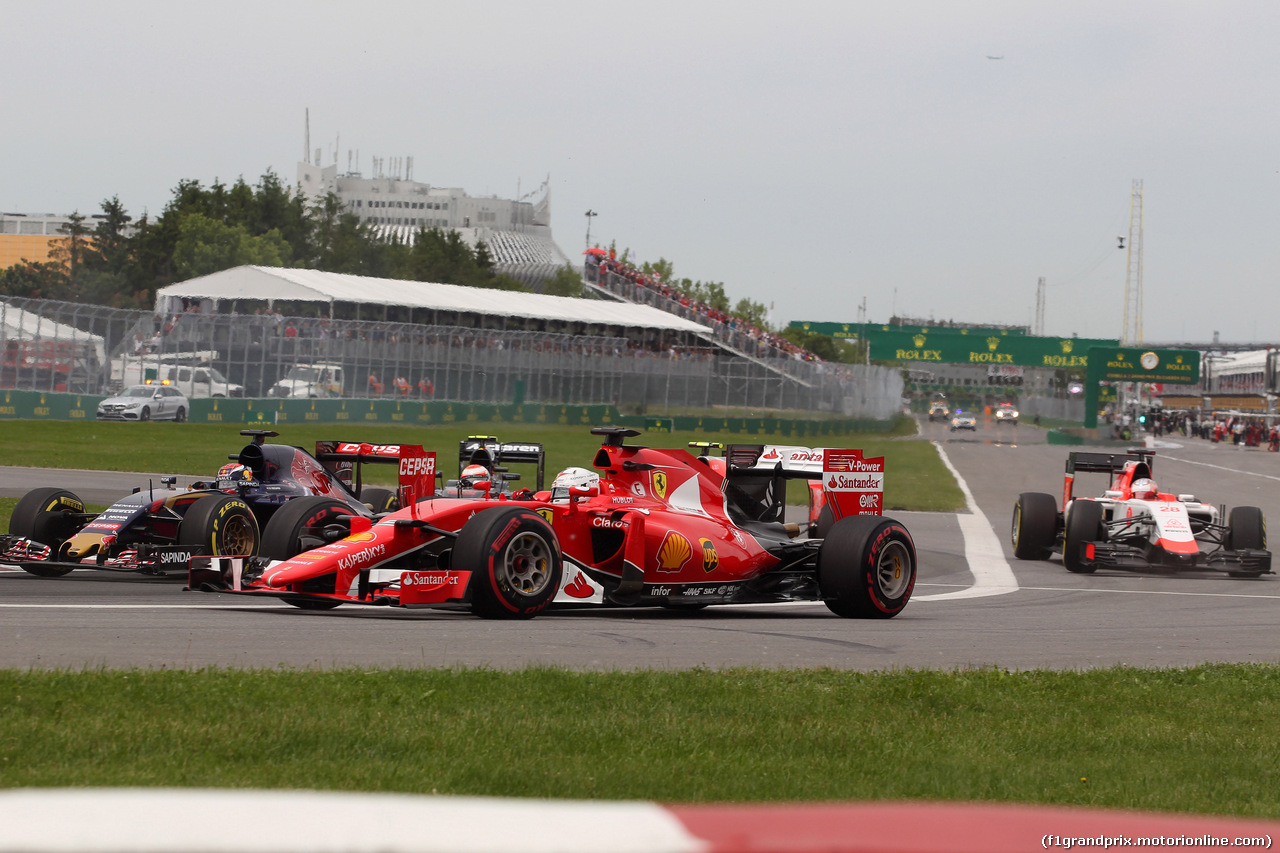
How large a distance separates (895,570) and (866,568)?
1.80 ft

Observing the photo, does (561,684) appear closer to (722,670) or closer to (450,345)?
(722,670)

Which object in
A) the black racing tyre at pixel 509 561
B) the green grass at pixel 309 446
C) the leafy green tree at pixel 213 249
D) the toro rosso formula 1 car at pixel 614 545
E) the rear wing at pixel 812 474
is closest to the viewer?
the black racing tyre at pixel 509 561

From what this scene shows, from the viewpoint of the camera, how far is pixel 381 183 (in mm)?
189500

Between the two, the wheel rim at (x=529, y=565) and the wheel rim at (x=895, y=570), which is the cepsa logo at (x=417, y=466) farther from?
the wheel rim at (x=895, y=570)

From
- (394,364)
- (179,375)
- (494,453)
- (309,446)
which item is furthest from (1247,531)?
(394,364)

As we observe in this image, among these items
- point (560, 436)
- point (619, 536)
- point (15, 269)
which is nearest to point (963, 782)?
point (619, 536)

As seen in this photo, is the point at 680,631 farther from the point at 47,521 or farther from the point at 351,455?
the point at 47,521

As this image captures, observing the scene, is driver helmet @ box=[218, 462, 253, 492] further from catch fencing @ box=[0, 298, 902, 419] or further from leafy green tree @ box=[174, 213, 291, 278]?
leafy green tree @ box=[174, 213, 291, 278]

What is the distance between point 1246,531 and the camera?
56.2 feet

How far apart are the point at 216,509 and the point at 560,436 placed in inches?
1409

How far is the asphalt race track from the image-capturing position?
811 cm

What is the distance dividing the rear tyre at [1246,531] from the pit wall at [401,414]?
31.3 metres

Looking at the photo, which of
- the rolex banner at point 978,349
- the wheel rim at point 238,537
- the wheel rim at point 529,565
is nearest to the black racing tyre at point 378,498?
the wheel rim at point 238,537

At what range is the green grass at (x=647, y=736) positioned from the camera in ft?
16.9
